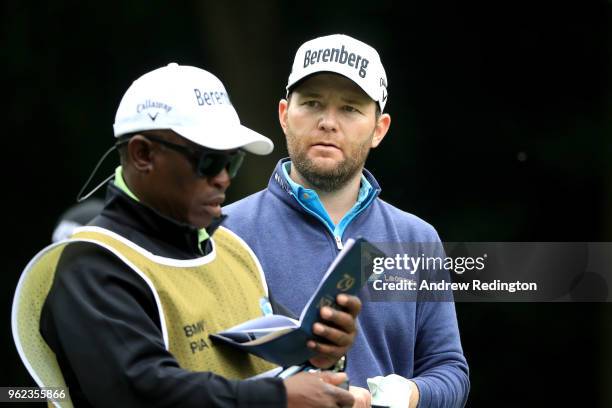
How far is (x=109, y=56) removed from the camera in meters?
8.41

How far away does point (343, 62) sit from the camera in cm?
397

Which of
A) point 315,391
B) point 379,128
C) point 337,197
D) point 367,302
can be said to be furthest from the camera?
point 379,128

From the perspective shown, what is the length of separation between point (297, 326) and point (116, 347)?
0.45 meters

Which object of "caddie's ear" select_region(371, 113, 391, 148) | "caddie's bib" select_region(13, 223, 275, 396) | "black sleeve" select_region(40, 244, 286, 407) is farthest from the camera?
"caddie's ear" select_region(371, 113, 391, 148)

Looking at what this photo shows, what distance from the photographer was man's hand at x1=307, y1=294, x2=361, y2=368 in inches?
115

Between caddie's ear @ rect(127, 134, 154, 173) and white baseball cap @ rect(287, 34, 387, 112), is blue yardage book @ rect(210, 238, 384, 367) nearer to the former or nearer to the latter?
caddie's ear @ rect(127, 134, 154, 173)

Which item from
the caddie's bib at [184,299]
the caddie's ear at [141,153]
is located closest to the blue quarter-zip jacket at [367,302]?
the caddie's bib at [184,299]

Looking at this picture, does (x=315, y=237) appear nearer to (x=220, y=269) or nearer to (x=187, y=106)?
(x=220, y=269)

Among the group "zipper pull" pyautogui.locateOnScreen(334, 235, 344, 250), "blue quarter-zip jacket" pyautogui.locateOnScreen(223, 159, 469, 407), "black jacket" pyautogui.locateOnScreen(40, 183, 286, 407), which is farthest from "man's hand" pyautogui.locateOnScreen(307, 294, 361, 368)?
"zipper pull" pyautogui.locateOnScreen(334, 235, 344, 250)

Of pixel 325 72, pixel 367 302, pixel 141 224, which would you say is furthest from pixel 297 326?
pixel 325 72

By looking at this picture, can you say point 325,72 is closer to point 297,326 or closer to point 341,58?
point 341,58

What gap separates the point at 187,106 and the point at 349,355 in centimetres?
117

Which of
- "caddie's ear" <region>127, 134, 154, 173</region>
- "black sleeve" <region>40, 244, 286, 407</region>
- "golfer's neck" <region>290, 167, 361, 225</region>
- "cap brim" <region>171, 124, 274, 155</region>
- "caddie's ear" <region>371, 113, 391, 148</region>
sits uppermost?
"caddie's ear" <region>371, 113, 391, 148</region>

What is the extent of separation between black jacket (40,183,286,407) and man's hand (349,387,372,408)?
1.87 ft
